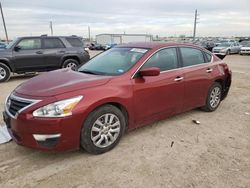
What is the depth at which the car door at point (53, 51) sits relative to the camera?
10.3 meters

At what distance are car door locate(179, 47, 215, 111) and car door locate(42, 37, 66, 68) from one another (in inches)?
269

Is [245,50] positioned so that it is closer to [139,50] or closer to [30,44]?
[30,44]

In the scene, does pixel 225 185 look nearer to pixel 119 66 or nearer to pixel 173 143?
pixel 173 143

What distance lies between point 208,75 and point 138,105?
2.03 meters

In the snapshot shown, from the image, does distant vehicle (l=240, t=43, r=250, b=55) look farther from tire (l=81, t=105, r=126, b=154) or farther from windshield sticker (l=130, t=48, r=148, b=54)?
tire (l=81, t=105, r=126, b=154)

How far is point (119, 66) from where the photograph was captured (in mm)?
4078

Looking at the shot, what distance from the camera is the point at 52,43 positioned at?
10477 mm

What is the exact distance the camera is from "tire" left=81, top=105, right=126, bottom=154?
131 inches

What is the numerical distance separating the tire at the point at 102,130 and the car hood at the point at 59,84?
15.6 inches

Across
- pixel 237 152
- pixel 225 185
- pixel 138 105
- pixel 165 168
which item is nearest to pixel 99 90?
pixel 138 105

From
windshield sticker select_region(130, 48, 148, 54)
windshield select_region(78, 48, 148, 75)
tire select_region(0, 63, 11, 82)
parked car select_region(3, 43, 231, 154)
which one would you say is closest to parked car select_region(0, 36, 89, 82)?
tire select_region(0, 63, 11, 82)

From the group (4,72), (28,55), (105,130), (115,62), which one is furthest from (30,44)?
(105,130)

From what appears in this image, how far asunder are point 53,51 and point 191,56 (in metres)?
7.00

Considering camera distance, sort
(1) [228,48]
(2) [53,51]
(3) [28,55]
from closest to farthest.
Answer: (3) [28,55] → (2) [53,51] → (1) [228,48]
